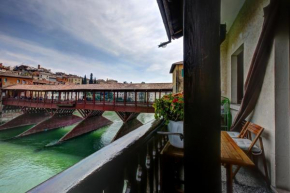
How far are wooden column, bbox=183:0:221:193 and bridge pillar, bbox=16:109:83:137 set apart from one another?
65.5ft

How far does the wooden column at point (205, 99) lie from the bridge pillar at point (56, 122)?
19951 mm

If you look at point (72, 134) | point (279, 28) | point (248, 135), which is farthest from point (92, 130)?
point (279, 28)

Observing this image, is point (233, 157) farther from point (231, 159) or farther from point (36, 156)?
point (36, 156)

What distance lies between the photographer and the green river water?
26.7ft

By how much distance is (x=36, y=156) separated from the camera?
1104 centimetres

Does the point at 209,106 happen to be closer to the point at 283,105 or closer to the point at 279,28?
the point at 283,105

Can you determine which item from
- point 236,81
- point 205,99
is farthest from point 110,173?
point 236,81

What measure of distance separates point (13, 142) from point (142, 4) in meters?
18.5

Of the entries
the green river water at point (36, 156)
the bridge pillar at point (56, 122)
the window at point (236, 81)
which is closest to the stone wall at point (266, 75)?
the window at point (236, 81)

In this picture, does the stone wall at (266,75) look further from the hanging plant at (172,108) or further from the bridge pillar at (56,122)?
the bridge pillar at (56,122)

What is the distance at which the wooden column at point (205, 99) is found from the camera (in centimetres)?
61

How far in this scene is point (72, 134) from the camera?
14102 millimetres

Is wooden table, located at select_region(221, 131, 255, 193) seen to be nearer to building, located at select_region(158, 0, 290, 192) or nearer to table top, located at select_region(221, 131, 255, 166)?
table top, located at select_region(221, 131, 255, 166)

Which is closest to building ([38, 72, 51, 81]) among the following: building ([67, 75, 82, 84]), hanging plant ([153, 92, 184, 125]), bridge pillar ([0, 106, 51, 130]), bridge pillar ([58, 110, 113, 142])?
building ([67, 75, 82, 84])
